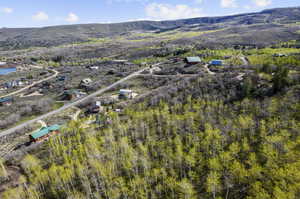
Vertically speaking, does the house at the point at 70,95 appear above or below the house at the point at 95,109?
above

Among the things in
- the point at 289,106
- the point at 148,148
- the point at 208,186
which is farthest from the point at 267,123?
the point at 148,148

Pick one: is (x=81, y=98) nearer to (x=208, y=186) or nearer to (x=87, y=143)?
(x=87, y=143)

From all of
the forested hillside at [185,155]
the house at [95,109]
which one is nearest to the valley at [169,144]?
the forested hillside at [185,155]

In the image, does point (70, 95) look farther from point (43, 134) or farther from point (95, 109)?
point (43, 134)

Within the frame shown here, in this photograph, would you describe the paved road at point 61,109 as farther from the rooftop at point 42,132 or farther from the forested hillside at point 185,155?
the forested hillside at point 185,155

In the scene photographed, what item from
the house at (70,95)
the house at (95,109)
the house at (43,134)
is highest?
the house at (70,95)

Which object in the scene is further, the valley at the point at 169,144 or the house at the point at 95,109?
the house at the point at 95,109

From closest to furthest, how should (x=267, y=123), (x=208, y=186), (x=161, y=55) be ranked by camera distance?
1. (x=208, y=186)
2. (x=267, y=123)
3. (x=161, y=55)

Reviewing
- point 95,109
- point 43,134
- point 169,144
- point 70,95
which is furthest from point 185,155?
point 70,95
